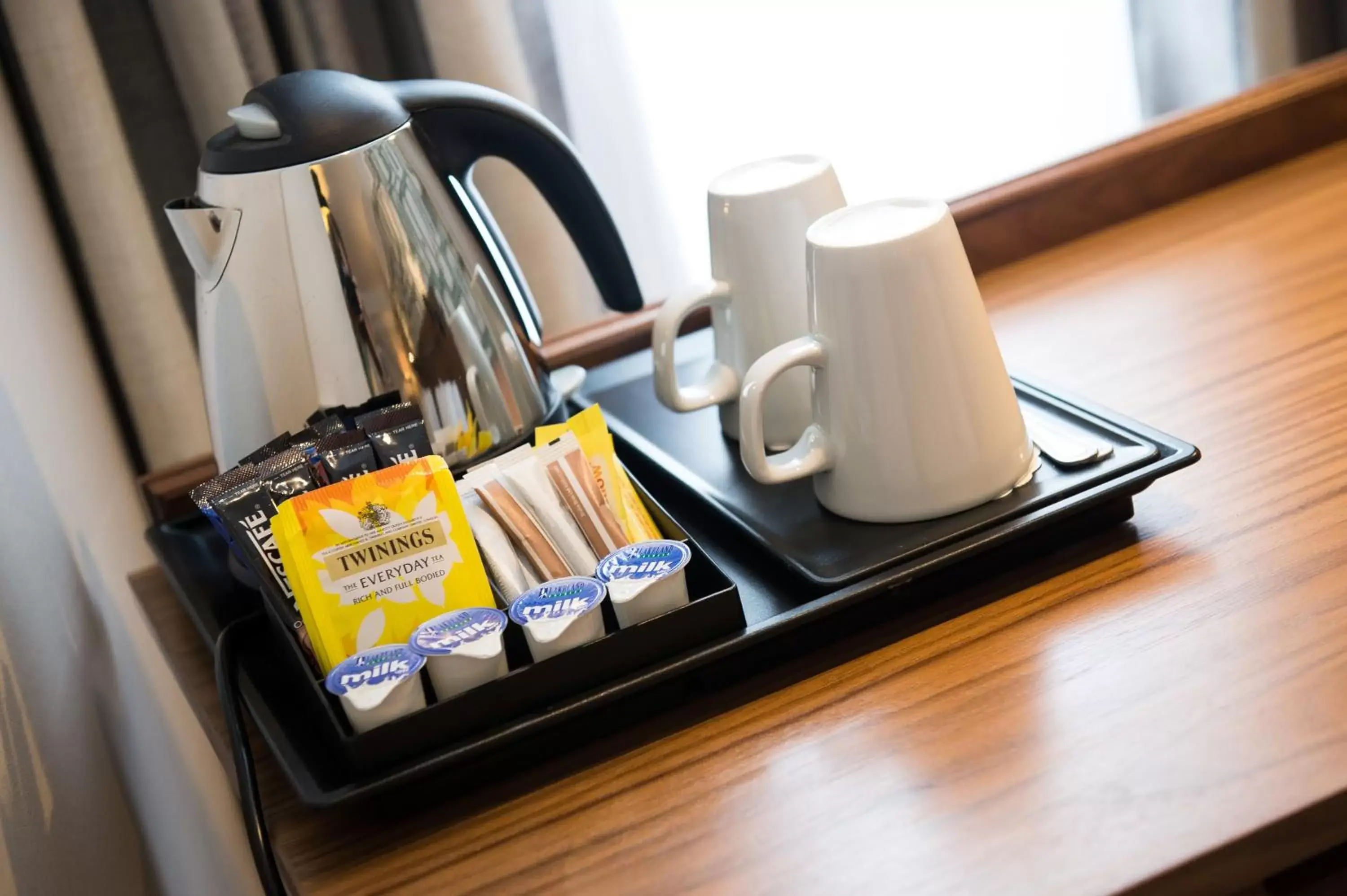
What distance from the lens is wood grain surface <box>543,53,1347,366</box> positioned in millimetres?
1029

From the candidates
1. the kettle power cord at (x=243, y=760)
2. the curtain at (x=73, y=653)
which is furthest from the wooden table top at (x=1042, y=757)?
the curtain at (x=73, y=653)

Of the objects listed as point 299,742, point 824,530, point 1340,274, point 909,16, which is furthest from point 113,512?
point 909,16

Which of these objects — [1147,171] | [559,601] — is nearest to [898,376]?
[559,601]

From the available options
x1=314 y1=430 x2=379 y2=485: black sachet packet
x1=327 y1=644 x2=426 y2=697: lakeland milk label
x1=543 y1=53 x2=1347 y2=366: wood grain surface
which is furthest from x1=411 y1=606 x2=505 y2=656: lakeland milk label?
x1=543 y1=53 x2=1347 y2=366: wood grain surface

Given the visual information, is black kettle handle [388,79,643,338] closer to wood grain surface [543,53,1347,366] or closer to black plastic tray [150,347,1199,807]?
wood grain surface [543,53,1347,366]

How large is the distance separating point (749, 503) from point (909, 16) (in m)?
1.02

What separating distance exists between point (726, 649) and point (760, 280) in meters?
0.23

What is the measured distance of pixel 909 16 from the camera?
4.92 ft

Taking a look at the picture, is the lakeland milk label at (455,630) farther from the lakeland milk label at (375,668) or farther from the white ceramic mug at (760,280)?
the white ceramic mug at (760,280)

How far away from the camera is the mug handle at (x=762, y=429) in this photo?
592 millimetres

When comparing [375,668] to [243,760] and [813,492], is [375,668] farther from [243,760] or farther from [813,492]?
[813,492]

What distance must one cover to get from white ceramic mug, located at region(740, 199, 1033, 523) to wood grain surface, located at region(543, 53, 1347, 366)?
420 mm

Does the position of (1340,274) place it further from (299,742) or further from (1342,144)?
(299,742)

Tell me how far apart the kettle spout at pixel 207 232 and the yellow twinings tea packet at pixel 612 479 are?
23 centimetres
